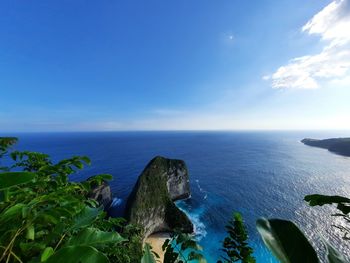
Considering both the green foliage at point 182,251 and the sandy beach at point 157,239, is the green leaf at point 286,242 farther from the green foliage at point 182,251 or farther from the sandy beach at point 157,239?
the sandy beach at point 157,239

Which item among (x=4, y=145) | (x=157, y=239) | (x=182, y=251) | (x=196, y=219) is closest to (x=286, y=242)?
(x=182, y=251)

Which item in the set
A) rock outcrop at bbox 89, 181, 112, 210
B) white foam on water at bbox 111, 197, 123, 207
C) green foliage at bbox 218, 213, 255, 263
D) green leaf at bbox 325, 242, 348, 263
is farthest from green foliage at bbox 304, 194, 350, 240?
white foam on water at bbox 111, 197, 123, 207

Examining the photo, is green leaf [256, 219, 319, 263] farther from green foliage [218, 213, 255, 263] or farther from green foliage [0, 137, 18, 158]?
green foliage [0, 137, 18, 158]

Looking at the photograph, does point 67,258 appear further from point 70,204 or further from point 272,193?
point 272,193

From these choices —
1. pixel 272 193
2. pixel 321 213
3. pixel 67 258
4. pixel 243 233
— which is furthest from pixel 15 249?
pixel 272 193

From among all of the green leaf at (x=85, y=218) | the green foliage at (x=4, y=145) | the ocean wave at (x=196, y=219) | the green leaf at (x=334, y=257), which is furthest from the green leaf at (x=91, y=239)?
the ocean wave at (x=196, y=219)

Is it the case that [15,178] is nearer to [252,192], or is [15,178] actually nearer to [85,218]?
[85,218]
